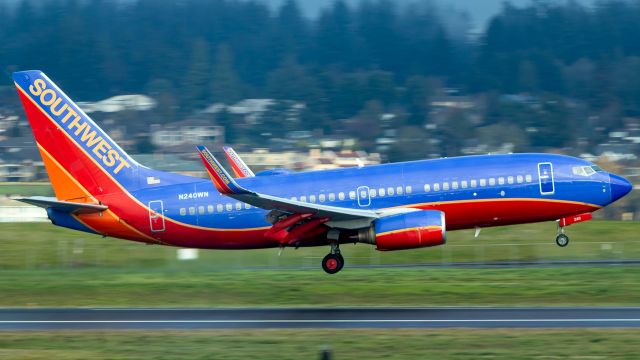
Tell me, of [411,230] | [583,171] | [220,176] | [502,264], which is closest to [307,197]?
[411,230]

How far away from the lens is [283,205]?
125ft

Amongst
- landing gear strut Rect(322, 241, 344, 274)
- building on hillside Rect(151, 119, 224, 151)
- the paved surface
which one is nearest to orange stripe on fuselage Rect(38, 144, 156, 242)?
the paved surface

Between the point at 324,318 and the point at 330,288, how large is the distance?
7070 millimetres

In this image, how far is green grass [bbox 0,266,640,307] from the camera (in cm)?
3719

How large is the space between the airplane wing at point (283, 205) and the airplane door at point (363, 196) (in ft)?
2.53

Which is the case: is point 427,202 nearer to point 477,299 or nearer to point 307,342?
point 477,299

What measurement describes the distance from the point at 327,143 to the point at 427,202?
109 m

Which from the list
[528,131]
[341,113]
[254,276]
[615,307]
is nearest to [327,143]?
[341,113]

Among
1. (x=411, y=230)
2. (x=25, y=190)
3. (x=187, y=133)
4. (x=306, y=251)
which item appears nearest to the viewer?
(x=411, y=230)

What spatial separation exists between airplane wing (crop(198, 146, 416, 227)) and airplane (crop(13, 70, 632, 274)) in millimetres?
71

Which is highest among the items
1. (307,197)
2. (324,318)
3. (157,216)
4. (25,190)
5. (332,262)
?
(25,190)

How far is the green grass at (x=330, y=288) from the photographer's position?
37191mm

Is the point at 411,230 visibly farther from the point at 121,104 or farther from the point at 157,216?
the point at 121,104

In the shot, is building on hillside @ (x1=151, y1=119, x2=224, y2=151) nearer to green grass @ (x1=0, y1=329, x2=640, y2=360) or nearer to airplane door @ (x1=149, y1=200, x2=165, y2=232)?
airplane door @ (x1=149, y1=200, x2=165, y2=232)
